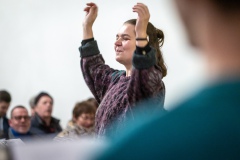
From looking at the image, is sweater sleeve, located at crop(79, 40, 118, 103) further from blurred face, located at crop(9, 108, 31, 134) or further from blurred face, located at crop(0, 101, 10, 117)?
blurred face, located at crop(0, 101, 10, 117)

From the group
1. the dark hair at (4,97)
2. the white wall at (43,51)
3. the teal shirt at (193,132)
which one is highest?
the white wall at (43,51)

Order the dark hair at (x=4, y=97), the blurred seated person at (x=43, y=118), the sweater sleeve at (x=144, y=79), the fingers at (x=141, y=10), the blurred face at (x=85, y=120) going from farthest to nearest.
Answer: the dark hair at (x=4, y=97) < the blurred seated person at (x=43, y=118) < the blurred face at (x=85, y=120) < the fingers at (x=141, y=10) < the sweater sleeve at (x=144, y=79)

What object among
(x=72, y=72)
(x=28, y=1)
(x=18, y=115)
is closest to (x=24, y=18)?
(x=28, y=1)

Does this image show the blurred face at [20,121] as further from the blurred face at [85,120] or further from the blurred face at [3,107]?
the blurred face at [85,120]

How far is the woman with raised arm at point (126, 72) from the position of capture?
83.9 inches

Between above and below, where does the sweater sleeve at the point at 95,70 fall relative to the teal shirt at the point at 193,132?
above

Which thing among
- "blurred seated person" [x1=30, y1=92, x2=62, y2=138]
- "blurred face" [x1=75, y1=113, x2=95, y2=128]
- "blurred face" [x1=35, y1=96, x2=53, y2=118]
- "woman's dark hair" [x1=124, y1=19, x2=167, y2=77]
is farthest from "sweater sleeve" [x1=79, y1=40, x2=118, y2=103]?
"blurred face" [x1=35, y1=96, x2=53, y2=118]

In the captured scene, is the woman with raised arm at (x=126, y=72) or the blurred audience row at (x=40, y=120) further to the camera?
the blurred audience row at (x=40, y=120)

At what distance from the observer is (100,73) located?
8.16 feet

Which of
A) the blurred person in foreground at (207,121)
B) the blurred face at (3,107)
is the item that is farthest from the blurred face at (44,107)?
the blurred person in foreground at (207,121)

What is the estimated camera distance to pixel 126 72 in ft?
7.89

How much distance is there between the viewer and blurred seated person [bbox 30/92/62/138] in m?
5.12

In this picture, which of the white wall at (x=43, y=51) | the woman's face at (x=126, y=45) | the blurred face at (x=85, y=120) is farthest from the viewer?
the white wall at (x=43, y=51)

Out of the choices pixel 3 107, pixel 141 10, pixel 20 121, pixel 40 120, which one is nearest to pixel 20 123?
pixel 20 121
